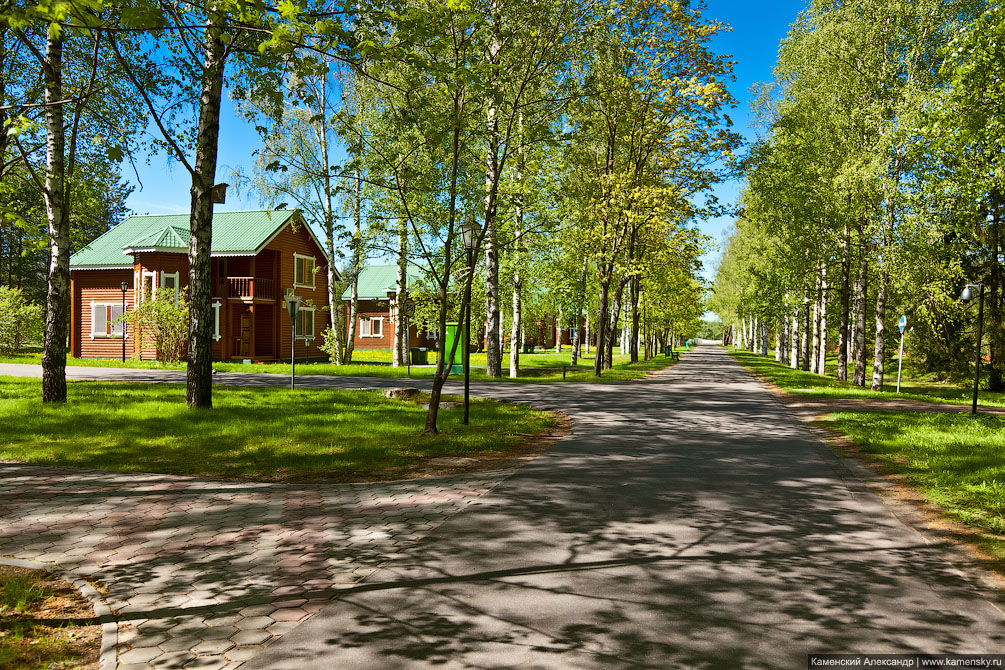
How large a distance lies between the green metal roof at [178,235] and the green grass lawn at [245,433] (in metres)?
19.2

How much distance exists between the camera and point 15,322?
3228 cm

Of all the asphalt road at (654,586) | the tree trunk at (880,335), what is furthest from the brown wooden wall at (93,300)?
the tree trunk at (880,335)

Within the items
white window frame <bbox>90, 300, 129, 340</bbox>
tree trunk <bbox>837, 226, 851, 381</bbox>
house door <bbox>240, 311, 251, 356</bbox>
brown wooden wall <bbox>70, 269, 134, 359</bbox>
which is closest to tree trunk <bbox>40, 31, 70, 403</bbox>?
house door <bbox>240, 311, 251, 356</bbox>

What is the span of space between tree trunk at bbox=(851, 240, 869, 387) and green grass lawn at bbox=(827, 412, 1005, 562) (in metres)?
10.2

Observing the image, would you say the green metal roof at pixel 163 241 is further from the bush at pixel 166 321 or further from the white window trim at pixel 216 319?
the bush at pixel 166 321

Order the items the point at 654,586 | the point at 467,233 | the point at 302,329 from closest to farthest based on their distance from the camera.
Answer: the point at 654,586 < the point at 467,233 < the point at 302,329

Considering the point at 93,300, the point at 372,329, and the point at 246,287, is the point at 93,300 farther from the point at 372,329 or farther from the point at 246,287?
the point at 372,329

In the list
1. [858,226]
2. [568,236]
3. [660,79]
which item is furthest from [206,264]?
[858,226]

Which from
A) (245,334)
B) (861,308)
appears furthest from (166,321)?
(861,308)

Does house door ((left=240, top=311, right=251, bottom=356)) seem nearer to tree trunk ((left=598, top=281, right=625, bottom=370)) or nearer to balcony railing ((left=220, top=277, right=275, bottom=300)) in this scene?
balcony railing ((left=220, top=277, right=275, bottom=300))

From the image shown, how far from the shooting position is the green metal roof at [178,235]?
32594 millimetres

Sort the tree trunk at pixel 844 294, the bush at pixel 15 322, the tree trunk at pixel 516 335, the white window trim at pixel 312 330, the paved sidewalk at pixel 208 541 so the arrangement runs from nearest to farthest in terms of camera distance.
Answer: the paved sidewalk at pixel 208 541 < the tree trunk at pixel 844 294 < the tree trunk at pixel 516 335 < the bush at pixel 15 322 < the white window trim at pixel 312 330

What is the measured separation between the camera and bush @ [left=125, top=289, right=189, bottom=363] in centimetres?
2570

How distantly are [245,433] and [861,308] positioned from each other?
2351cm
